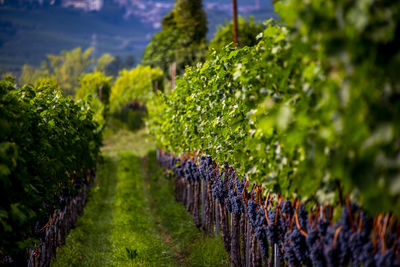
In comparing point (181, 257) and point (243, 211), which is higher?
point (243, 211)

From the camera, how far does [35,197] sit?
15.6 feet

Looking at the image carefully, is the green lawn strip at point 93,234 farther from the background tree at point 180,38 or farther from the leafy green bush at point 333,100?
the background tree at point 180,38

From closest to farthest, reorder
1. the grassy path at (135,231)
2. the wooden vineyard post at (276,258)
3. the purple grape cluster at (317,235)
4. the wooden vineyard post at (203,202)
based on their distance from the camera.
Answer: the purple grape cluster at (317,235)
the wooden vineyard post at (276,258)
the grassy path at (135,231)
the wooden vineyard post at (203,202)

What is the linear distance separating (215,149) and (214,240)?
2368mm

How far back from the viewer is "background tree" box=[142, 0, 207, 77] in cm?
4600

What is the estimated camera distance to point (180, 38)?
46531mm

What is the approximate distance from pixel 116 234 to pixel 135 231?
46 cm

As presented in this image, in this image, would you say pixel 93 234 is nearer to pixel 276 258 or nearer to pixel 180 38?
pixel 276 258

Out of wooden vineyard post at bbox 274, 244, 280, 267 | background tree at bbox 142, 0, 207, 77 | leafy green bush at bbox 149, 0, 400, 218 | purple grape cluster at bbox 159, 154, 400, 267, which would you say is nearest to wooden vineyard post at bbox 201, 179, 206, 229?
purple grape cluster at bbox 159, 154, 400, 267

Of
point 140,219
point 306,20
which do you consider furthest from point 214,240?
point 306,20

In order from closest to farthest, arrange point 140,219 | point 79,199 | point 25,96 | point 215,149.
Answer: point 25,96
point 215,149
point 140,219
point 79,199

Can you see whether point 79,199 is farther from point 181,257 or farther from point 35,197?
point 35,197

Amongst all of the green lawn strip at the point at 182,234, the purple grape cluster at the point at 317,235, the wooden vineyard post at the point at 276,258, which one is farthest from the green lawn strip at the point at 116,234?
the wooden vineyard post at the point at 276,258

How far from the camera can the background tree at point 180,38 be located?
4600 cm
